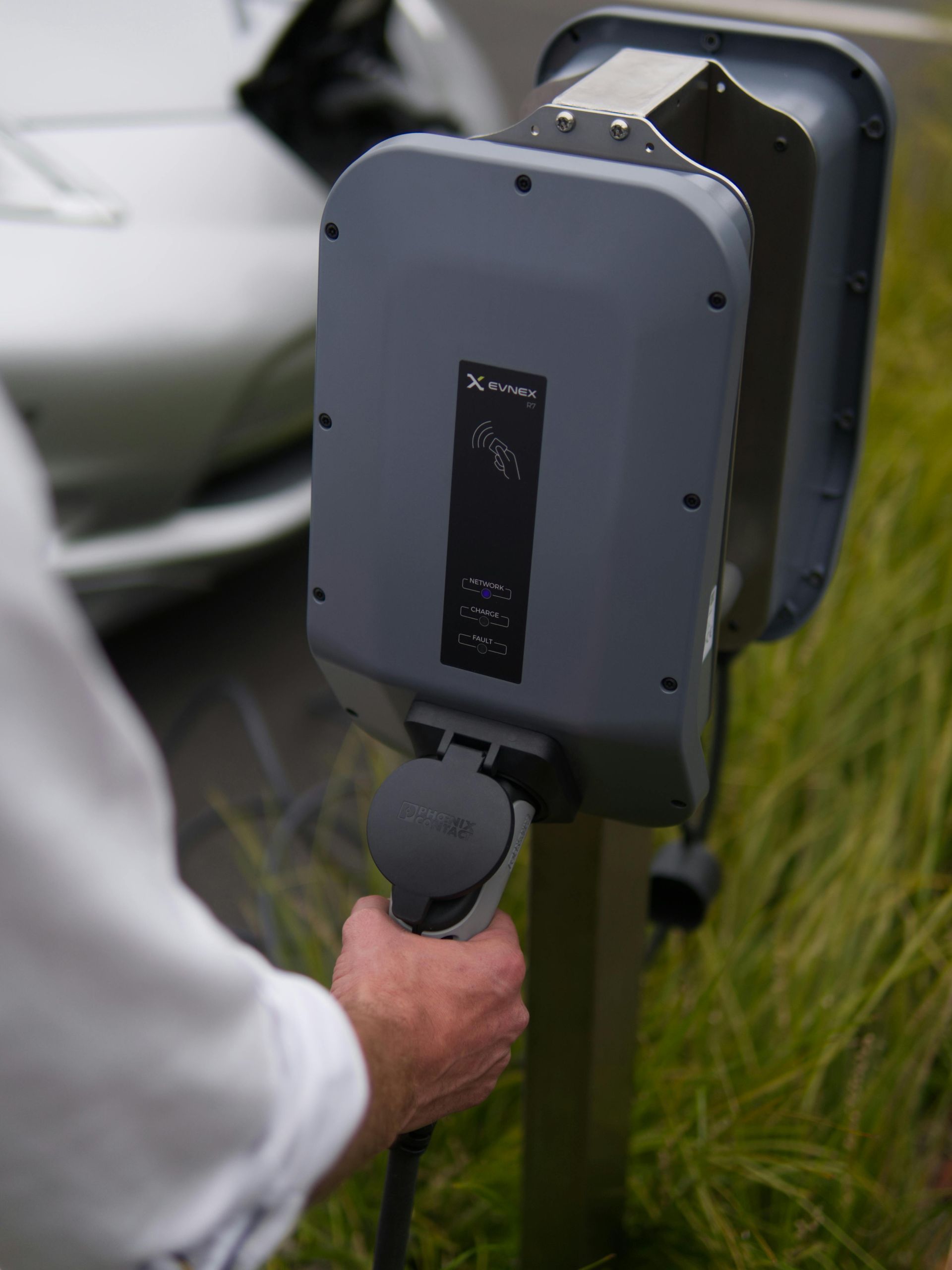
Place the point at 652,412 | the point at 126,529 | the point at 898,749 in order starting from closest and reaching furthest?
the point at 652,412, the point at 898,749, the point at 126,529

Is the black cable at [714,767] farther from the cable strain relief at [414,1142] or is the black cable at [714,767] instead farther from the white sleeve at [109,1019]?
the white sleeve at [109,1019]

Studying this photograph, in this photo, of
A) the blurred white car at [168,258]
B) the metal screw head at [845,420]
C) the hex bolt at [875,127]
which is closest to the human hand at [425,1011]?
the metal screw head at [845,420]

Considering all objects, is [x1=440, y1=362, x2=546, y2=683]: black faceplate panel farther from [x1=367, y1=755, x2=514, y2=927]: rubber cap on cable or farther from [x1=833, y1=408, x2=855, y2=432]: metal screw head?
[x1=833, y1=408, x2=855, y2=432]: metal screw head

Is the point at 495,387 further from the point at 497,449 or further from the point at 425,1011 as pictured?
the point at 425,1011

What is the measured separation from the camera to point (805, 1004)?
1.81 metres

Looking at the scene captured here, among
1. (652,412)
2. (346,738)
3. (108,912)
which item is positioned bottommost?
(346,738)

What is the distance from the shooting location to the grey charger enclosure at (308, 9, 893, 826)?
2.69ft

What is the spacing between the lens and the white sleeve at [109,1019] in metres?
0.59

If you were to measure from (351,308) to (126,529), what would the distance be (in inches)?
64.2

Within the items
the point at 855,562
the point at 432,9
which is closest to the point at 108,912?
the point at 855,562

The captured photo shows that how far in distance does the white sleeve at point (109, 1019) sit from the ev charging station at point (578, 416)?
26 centimetres

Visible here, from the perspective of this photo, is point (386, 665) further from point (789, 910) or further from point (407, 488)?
point (789, 910)

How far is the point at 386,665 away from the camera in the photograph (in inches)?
39.0

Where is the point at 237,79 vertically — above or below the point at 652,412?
below
